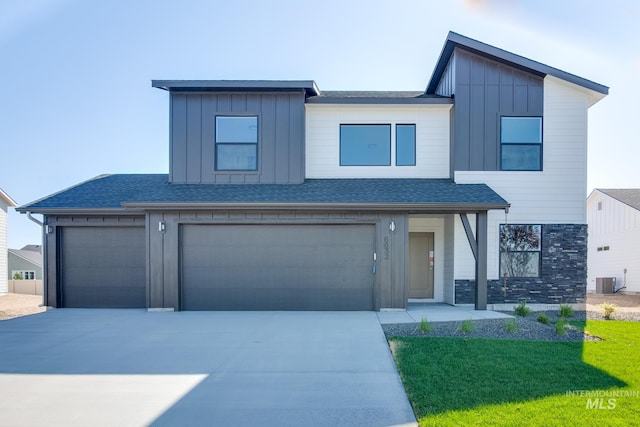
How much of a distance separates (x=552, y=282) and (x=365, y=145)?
20.6ft

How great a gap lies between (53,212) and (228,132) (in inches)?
197

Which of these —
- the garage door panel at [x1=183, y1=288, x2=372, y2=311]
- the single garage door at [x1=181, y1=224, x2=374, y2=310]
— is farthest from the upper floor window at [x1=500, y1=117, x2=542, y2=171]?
the garage door panel at [x1=183, y1=288, x2=372, y2=311]

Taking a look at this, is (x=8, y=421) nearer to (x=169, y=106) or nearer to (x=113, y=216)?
(x=113, y=216)

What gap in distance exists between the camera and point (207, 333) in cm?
819

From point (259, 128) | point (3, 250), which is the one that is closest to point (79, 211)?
point (259, 128)

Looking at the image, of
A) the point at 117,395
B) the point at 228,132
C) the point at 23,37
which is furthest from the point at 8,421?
the point at 23,37

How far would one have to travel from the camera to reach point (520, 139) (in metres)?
11.7

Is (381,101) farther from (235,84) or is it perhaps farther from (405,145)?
(235,84)

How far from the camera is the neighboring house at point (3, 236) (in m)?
19.9

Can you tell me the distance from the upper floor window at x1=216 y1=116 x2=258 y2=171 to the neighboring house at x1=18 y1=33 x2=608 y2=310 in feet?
0.13

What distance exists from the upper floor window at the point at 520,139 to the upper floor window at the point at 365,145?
3119 mm

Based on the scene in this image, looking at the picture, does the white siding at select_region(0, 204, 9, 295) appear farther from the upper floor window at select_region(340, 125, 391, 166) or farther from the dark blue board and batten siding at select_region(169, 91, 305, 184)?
the upper floor window at select_region(340, 125, 391, 166)

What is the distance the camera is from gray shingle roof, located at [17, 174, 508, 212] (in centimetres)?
1032

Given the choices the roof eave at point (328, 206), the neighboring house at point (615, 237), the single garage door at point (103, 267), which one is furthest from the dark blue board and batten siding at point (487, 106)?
the neighboring house at point (615, 237)
